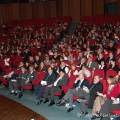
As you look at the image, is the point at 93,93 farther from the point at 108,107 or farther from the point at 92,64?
the point at 92,64

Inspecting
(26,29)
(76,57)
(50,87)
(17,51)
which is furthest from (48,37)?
(50,87)

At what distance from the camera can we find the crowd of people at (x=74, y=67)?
15.0 ft

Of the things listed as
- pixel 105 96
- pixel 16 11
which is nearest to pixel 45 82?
pixel 105 96

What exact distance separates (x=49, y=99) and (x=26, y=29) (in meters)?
8.87

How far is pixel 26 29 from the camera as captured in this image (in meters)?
14.2

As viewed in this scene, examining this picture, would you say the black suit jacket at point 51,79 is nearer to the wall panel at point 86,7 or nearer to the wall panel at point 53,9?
the wall panel at point 86,7

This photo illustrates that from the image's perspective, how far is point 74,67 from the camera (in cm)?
625

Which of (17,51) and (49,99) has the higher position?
(17,51)

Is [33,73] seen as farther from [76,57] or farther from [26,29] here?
[26,29]

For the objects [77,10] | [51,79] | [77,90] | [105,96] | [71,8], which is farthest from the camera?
[71,8]

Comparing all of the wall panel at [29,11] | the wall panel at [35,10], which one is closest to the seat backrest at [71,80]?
the wall panel at [35,10]

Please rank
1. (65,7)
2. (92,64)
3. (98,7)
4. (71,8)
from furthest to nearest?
(65,7) → (71,8) → (98,7) → (92,64)

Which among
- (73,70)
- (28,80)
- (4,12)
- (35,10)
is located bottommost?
(28,80)

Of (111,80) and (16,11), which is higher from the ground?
(16,11)
